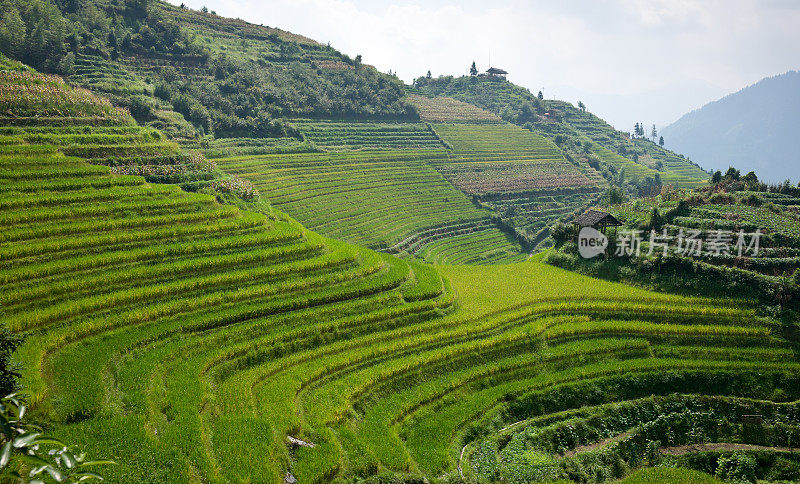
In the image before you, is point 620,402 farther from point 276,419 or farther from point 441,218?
point 441,218

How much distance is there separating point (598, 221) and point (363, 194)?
1210 inches

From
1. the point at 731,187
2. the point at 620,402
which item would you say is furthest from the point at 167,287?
the point at 731,187

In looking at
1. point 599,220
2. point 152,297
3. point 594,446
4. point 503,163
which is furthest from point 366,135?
point 594,446

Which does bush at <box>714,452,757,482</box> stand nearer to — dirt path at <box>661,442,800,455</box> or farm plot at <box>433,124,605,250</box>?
dirt path at <box>661,442,800,455</box>

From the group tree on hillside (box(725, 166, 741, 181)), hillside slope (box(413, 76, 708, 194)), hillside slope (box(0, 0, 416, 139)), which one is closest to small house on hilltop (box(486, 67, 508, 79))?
hillside slope (box(413, 76, 708, 194))

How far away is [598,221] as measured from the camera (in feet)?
125

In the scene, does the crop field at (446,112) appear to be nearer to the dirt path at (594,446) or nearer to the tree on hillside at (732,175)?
the tree on hillside at (732,175)

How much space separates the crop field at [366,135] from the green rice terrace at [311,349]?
35941mm

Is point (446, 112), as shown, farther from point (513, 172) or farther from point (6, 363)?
point (6, 363)

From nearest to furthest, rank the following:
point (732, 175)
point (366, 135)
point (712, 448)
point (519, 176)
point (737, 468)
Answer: point (737, 468), point (712, 448), point (732, 175), point (366, 135), point (519, 176)

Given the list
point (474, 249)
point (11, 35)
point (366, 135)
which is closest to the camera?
point (11, 35)

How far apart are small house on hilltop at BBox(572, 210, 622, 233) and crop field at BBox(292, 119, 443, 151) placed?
1604 inches

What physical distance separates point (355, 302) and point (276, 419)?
1001 centimetres

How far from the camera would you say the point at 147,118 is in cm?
5234
